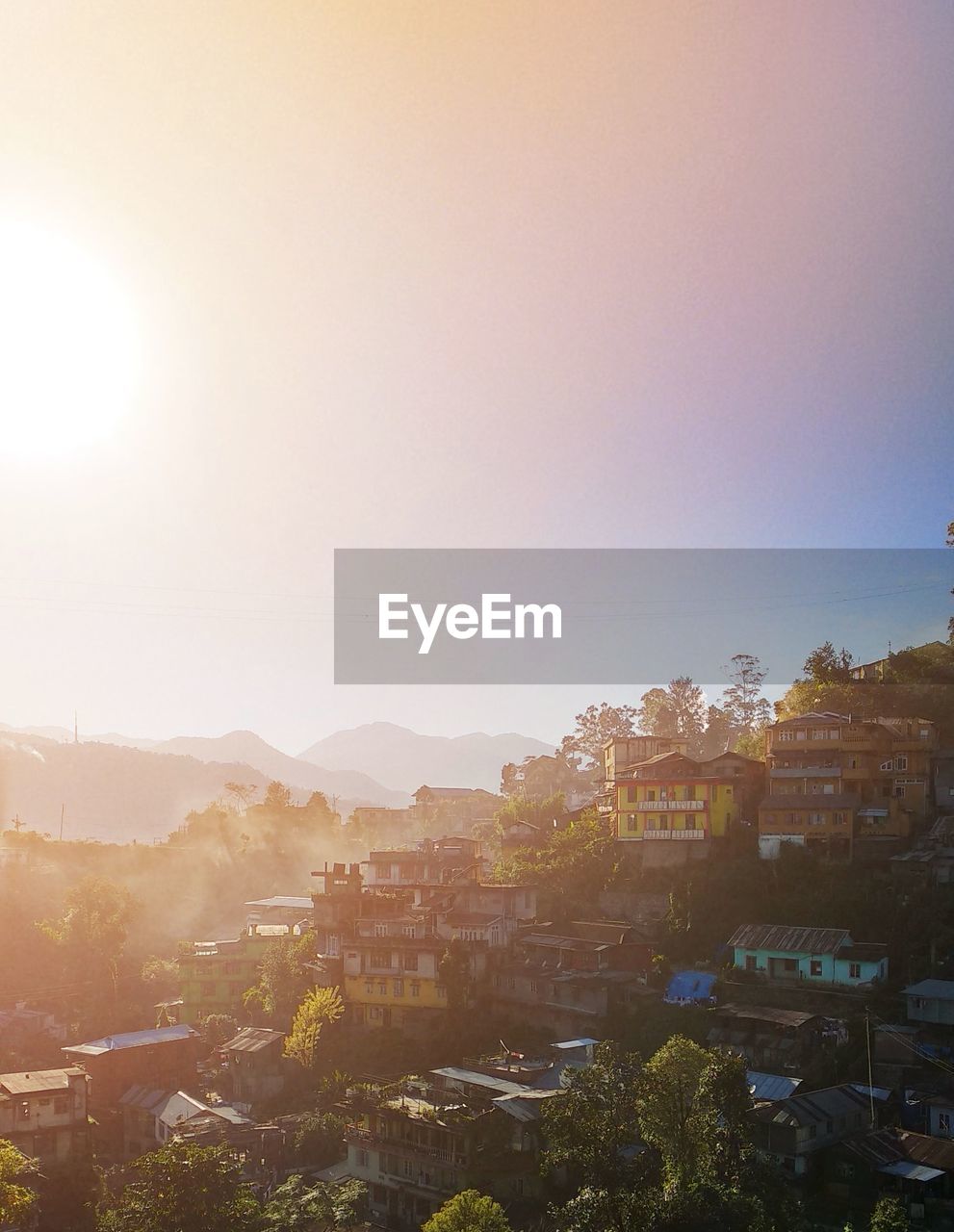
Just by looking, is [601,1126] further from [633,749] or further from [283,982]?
[633,749]

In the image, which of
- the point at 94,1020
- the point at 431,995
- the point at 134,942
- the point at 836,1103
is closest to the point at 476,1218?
the point at 836,1103

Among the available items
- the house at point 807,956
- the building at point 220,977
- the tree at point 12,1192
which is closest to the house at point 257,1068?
the building at point 220,977

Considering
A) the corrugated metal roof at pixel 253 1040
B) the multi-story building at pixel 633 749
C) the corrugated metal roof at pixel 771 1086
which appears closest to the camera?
the corrugated metal roof at pixel 771 1086

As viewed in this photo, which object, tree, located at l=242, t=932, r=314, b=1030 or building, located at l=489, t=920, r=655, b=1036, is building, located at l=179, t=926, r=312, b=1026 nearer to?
tree, located at l=242, t=932, r=314, b=1030

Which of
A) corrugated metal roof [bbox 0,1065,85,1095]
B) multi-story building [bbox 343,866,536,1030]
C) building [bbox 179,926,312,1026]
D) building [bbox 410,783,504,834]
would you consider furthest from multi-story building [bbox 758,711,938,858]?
building [bbox 410,783,504,834]

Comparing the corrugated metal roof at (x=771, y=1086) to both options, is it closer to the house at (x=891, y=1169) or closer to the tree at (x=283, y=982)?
the house at (x=891, y=1169)

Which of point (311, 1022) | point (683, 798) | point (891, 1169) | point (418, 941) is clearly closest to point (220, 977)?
point (311, 1022)
